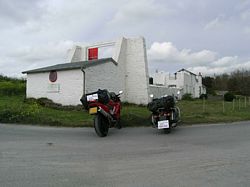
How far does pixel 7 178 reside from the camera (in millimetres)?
4984

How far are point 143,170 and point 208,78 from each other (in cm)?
8015

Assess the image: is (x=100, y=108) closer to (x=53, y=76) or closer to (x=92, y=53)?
(x=53, y=76)

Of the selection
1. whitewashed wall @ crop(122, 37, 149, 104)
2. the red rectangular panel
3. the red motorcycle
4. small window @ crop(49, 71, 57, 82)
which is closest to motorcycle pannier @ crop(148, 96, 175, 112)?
the red motorcycle

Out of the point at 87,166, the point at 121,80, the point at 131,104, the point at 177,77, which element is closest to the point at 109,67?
the point at 121,80

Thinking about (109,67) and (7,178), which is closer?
(7,178)

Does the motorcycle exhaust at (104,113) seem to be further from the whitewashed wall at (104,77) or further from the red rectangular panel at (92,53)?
the red rectangular panel at (92,53)

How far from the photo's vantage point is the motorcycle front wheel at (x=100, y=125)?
9656mm

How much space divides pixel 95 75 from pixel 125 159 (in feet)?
49.0

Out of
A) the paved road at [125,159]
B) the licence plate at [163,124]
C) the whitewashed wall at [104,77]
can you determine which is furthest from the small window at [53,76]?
the licence plate at [163,124]

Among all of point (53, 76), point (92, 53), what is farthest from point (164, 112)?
point (92, 53)

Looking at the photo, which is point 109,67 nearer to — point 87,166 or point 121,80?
point 121,80

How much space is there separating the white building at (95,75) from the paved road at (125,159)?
10.1m

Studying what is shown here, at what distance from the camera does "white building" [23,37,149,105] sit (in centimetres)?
2038

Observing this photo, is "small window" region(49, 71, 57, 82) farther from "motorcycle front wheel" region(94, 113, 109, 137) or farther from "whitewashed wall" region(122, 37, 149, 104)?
"motorcycle front wheel" region(94, 113, 109, 137)
